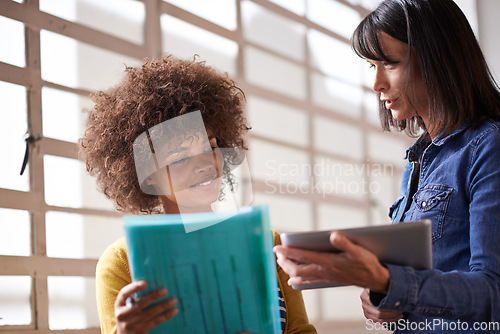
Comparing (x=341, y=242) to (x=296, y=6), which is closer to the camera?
(x=341, y=242)

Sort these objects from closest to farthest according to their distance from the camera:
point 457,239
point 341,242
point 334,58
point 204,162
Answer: point 341,242 → point 457,239 → point 204,162 → point 334,58

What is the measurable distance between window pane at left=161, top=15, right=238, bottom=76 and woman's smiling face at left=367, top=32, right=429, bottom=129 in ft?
3.04

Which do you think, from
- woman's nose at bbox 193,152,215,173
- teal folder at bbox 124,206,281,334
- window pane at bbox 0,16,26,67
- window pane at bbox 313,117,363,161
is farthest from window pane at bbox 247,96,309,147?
teal folder at bbox 124,206,281,334

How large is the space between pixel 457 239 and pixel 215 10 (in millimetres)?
1391

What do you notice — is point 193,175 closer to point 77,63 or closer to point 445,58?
point 445,58

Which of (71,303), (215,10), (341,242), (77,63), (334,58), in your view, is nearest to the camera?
(341,242)

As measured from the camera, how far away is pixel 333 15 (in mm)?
2564

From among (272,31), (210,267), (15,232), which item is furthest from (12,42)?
(272,31)

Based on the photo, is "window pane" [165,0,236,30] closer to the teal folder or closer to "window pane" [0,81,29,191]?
"window pane" [0,81,29,191]

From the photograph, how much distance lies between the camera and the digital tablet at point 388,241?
34.3 inches

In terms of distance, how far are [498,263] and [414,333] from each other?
25cm

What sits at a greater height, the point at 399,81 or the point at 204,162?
the point at 399,81

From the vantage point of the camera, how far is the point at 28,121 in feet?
4.97

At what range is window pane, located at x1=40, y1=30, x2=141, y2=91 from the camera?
5.27 feet
